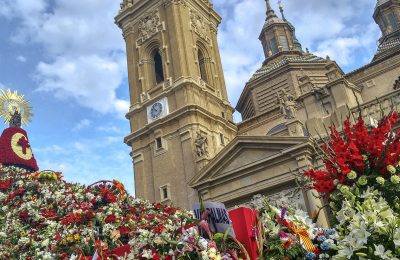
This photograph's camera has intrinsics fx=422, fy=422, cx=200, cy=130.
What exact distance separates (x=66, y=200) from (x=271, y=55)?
33.7 m

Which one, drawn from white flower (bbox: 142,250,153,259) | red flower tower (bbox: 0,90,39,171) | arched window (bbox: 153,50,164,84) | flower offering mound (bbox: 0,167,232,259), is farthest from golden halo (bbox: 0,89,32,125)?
white flower (bbox: 142,250,153,259)

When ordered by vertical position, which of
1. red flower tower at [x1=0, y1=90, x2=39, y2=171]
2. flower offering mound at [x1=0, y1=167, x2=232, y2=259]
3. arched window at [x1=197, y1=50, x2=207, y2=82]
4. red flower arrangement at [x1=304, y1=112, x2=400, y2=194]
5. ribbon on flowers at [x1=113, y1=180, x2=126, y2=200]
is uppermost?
arched window at [x1=197, y1=50, x2=207, y2=82]

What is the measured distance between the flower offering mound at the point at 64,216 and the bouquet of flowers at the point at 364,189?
3349 mm

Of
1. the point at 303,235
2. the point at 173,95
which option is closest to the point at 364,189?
the point at 303,235

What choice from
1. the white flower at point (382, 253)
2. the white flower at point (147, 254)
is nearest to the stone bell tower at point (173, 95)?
the white flower at point (147, 254)

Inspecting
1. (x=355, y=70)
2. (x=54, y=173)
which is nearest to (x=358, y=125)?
(x=54, y=173)

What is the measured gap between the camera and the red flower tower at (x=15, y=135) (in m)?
19.4

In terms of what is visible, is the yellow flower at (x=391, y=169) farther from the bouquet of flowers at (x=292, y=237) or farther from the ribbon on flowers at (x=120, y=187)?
the ribbon on flowers at (x=120, y=187)

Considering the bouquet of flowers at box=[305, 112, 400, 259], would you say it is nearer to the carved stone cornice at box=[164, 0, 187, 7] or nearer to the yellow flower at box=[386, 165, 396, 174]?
the yellow flower at box=[386, 165, 396, 174]

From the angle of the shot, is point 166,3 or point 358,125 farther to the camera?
point 166,3

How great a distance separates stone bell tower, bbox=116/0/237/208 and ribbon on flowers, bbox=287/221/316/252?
2139cm

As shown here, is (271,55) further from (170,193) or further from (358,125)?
(358,125)

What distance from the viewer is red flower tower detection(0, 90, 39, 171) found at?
19.4 metres

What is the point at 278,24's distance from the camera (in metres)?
44.3
